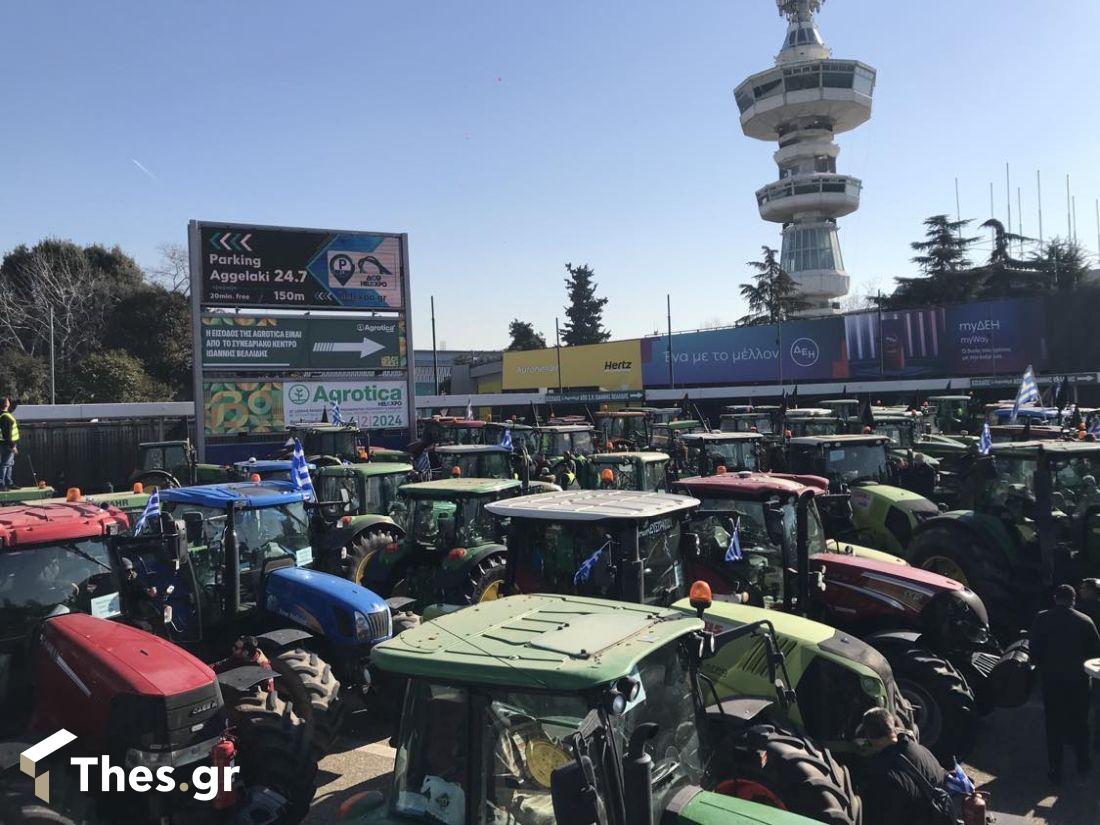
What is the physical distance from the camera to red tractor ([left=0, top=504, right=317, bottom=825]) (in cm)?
460

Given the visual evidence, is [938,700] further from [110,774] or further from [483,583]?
[110,774]

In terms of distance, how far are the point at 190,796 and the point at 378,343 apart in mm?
22578

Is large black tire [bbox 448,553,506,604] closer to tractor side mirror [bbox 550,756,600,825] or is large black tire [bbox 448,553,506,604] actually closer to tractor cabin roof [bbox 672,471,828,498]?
tractor cabin roof [bbox 672,471,828,498]

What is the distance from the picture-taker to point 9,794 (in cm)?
443

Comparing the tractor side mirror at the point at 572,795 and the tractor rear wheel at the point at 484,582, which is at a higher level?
the tractor side mirror at the point at 572,795

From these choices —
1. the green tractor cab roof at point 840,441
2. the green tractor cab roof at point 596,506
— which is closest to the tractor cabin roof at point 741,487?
the green tractor cab roof at point 596,506

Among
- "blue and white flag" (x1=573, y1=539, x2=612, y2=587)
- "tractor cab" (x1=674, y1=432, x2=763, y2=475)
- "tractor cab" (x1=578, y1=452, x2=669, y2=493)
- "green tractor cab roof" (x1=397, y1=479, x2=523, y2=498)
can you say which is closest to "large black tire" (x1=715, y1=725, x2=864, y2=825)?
"blue and white flag" (x1=573, y1=539, x2=612, y2=587)

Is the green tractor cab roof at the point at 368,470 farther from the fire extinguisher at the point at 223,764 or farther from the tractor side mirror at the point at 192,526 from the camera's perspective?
the fire extinguisher at the point at 223,764

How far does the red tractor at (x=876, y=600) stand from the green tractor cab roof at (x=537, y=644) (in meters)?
2.88

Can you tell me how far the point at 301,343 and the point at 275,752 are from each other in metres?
21.4

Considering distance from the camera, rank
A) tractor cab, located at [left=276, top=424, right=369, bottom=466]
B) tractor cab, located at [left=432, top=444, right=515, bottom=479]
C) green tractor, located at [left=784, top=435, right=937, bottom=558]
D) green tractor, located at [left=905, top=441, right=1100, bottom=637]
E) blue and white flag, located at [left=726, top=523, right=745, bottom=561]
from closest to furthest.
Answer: blue and white flag, located at [left=726, top=523, right=745, bottom=561] → green tractor, located at [left=905, top=441, right=1100, bottom=637] → green tractor, located at [left=784, top=435, right=937, bottom=558] → tractor cab, located at [left=432, top=444, right=515, bottom=479] → tractor cab, located at [left=276, top=424, right=369, bottom=466]

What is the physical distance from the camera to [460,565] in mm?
8992

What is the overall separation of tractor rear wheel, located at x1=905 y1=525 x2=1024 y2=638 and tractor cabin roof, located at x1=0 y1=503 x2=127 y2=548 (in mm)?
8169

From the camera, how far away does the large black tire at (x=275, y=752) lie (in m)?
5.35
